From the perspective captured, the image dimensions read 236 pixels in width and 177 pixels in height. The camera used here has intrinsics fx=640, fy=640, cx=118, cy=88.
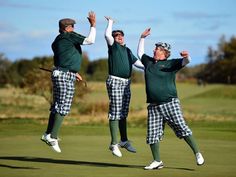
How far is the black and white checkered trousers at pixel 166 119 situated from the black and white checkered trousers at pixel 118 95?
3.47 ft

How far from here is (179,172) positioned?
8.88 m

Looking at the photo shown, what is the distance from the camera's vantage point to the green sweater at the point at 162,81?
377 inches

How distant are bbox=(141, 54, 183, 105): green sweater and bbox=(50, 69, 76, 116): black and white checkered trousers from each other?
1310mm

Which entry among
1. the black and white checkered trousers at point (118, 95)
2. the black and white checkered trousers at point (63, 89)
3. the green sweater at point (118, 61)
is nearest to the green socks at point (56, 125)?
the black and white checkered trousers at point (63, 89)

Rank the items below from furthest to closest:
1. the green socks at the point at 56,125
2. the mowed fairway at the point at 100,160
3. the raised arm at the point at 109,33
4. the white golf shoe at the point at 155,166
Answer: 1. the raised arm at the point at 109,33
2. the green socks at the point at 56,125
3. the white golf shoe at the point at 155,166
4. the mowed fairway at the point at 100,160

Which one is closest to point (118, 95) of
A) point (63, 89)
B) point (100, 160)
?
point (63, 89)

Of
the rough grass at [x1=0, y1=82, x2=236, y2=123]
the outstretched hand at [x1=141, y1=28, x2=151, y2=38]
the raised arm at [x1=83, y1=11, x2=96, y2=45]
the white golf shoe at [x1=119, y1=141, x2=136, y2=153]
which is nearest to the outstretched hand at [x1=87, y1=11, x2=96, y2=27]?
the raised arm at [x1=83, y1=11, x2=96, y2=45]

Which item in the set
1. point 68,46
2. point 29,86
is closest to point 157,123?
point 68,46

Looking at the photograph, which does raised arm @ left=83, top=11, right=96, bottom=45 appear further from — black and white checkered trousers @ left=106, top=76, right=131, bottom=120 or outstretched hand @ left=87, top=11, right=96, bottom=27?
black and white checkered trousers @ left=106, top=76, right=131, bottom=120

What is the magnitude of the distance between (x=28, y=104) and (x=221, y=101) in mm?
22380

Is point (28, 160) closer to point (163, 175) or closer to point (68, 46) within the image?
point (68, 46)

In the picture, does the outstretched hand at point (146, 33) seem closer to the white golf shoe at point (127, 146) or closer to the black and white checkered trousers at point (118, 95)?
the black and white checkered trousers at point (118, 95)

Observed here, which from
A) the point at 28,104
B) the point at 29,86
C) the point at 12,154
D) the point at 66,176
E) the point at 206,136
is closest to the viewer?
the point at 66,176

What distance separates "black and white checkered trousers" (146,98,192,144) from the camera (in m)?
9.55
